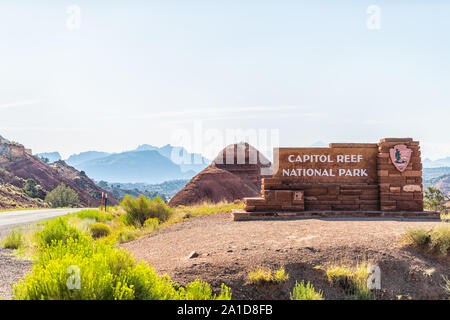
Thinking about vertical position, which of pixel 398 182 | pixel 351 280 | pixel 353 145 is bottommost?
pixel 351 280

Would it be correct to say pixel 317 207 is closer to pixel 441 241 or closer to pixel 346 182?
pixel 346 182

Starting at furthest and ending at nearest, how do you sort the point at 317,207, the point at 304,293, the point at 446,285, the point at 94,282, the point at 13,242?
the point at 317,207, the point at 13,242, the point at 446,285, the point at 304,293, the point at 94,282

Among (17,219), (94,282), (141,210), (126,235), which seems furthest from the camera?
(17,219)

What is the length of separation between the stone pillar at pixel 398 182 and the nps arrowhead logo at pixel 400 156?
0.11 metres

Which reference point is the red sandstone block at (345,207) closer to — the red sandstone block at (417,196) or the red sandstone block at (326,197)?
the red sandstone block at (326,197)

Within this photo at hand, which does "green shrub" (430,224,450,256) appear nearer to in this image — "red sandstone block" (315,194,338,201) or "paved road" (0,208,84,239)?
"red sandstone block" (315,194,338,201)

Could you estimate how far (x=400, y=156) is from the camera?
15406 millimetres

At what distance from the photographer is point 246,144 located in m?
50.3

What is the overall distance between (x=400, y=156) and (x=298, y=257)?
878 centimetres

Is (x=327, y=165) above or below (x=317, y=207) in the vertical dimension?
above

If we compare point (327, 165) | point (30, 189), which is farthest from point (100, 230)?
point (30, 189)

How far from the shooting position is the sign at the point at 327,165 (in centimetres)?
1566

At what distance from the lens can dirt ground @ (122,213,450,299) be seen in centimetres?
790

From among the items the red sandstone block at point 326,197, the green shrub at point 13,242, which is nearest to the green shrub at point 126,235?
the green shrub at point 13,242
